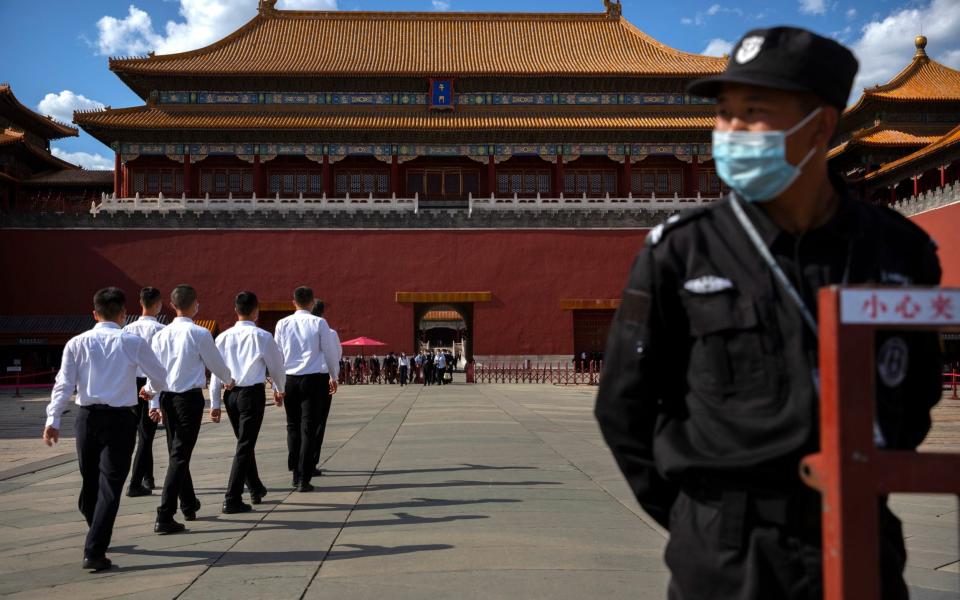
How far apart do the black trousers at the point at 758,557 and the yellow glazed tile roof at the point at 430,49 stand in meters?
31.7

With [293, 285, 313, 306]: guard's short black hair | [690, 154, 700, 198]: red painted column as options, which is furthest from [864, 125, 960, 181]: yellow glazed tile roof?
[293, 285, 313, 306]: guard's short black hair

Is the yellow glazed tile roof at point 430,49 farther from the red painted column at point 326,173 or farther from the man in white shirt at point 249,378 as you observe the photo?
the man in white shirt at point 249,378

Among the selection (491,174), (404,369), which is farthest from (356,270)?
(491,174)

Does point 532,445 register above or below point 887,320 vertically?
below

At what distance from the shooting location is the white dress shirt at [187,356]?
5887mm

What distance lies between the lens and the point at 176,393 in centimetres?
587

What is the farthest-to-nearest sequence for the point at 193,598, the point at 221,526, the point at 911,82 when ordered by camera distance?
the point at 911,82
the point at 221,526
the point at 193,598

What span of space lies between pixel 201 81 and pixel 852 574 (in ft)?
110

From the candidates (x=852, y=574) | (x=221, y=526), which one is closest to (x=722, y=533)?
(x=852, y=574)

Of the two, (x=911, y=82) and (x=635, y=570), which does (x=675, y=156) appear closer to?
(x=911, y=82)

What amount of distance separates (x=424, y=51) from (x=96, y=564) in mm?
32056

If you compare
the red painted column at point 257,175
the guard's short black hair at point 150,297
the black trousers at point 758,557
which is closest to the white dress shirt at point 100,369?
the guard's short black hair at point 150,297

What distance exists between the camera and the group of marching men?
4781 millimetres

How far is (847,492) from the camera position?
1500mm
